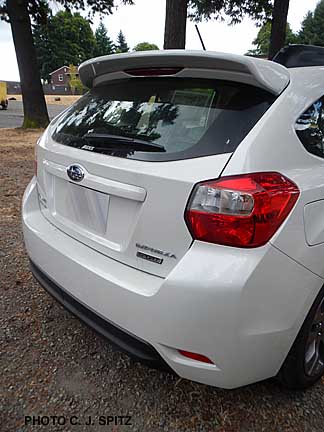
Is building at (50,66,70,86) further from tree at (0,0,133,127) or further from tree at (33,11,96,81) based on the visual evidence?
tree at (0,0,133,127)

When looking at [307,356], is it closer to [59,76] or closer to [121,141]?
[121,141]

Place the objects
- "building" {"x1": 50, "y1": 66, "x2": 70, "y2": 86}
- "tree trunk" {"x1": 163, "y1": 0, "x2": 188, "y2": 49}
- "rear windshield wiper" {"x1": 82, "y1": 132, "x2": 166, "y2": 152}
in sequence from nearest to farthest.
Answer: "rear windshield wiper" {"x1": 82, "y1": 132, "x2": 166, "y2": 152}, "tree trunk" {"x1": 163, "y1": 0, "x2": 188, "y2": 49}, "building" {"x1": 50, "y1": 66, "x2": 70, "y2": 86}

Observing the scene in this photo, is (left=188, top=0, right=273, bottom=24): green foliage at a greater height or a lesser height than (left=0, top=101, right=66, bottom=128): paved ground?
greater

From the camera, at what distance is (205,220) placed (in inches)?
58.3

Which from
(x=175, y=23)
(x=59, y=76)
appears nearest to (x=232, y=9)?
(x=175, y=23)

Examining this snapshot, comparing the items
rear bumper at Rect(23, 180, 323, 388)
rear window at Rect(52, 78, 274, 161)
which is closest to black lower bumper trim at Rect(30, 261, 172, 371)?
rear bumper at Rect(23, 180, 323, 388)

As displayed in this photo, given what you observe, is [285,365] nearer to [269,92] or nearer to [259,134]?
[259,134]

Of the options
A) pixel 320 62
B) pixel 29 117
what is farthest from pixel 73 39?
pixel 320 62

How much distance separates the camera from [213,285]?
1.43 metres

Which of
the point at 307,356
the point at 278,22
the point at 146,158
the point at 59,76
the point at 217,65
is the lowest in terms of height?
the point at 59,76

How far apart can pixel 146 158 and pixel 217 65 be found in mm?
508

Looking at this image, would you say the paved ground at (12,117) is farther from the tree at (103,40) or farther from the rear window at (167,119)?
the tree at (103,40)

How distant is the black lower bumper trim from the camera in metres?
1.62

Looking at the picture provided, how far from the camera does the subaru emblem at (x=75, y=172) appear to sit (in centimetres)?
183
